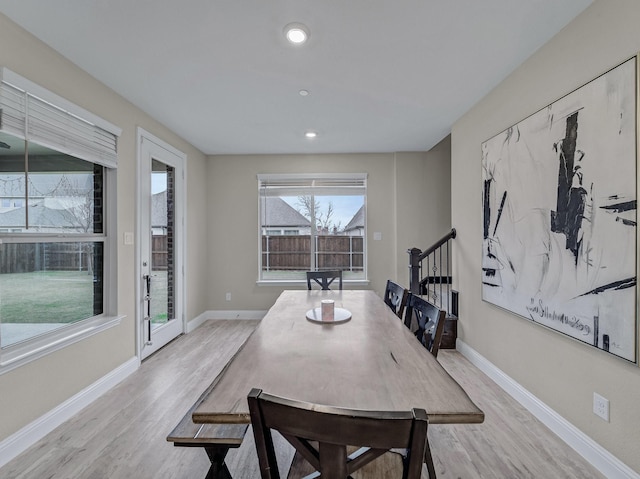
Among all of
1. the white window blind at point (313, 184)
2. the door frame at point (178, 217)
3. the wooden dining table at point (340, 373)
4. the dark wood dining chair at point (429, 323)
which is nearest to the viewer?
the wooden dining table at point (340, 373)

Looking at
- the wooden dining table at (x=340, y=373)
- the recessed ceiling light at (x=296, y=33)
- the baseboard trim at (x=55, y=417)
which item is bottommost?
the baseboard trim at (x=55, y=417)

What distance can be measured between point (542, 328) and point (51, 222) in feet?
11.5

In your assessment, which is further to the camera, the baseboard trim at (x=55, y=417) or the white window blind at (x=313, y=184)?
the white window blind at (x=313, y=184)

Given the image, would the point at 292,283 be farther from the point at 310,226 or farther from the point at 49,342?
the point at 49,342

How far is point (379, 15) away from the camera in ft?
5.85

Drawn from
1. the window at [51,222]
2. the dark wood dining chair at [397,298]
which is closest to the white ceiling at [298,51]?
the window at [51,222]

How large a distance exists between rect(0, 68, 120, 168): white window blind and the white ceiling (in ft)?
1.15

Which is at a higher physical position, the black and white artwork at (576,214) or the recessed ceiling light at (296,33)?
the recessed ceiling light at (296,33)

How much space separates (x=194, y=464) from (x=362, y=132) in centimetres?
348

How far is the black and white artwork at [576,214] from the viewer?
1548 mm

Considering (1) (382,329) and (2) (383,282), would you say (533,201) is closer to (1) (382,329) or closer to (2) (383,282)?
(1) (382,329)

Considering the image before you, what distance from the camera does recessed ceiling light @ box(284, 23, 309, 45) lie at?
1.87 meters

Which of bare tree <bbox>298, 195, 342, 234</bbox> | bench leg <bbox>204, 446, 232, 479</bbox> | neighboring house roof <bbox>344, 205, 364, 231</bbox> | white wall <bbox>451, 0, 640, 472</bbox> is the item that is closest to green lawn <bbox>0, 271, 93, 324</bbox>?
bench leg <bbox>204, 446, 232, 479</bbox>

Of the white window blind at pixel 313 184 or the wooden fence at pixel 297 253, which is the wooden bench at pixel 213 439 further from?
the white window blind at pixel 313 184
